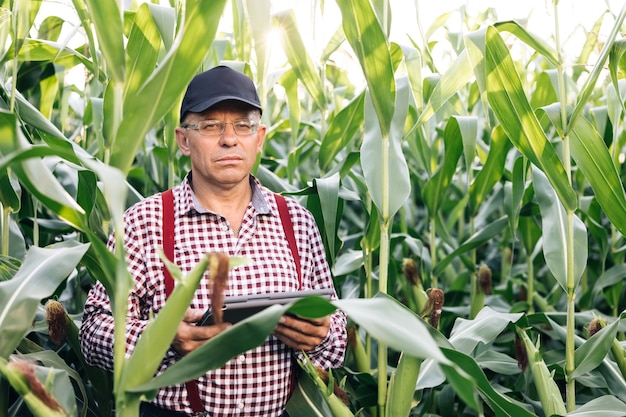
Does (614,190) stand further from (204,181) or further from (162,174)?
(162,174)

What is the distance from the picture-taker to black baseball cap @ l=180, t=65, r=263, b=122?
6.12 feet

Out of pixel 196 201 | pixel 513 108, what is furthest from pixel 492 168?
pixel 196 201

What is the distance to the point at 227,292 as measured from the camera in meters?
1.87

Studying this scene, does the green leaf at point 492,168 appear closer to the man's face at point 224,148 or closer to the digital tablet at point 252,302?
the man's face at point 224,148

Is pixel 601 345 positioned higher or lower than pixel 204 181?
lower

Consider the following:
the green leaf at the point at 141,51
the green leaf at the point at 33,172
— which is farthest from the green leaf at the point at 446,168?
the green leaf at the point at 33,172

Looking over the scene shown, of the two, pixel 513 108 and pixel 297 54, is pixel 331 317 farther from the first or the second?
pixel 297 54

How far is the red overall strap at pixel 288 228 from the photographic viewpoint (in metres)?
1.99

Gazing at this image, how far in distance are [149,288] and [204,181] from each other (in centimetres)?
32

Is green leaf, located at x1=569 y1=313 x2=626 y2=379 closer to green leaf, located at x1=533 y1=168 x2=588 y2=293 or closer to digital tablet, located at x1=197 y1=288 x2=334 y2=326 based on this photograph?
green leaf, located at x1=533 y1=168 x2=588 y2=293

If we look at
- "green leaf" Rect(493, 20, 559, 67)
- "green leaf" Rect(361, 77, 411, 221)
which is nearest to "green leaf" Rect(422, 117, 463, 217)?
"green leaf" Rect(493, 20, 559, 67)

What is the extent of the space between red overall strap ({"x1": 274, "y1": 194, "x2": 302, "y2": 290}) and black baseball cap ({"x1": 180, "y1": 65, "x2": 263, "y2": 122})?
0.29 metres

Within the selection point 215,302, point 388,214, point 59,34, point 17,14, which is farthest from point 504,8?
point 215,302

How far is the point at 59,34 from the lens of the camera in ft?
9.16
